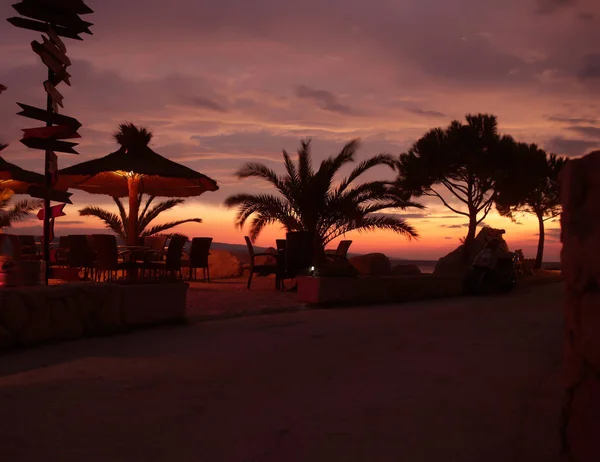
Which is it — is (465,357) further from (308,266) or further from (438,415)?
(308,266)

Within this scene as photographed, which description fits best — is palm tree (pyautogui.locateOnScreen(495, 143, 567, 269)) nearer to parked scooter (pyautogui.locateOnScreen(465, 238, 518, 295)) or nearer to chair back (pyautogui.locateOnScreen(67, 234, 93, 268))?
parked scooter (pyautogui.locateOnScreen(465, 238, 518, 295))

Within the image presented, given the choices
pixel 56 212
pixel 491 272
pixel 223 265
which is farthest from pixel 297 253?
pixel 223 265

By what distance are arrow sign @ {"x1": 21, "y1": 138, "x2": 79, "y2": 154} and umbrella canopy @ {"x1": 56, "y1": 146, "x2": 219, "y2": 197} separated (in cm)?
309

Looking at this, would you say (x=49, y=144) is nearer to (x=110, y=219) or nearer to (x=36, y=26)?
(x=36, y=26)

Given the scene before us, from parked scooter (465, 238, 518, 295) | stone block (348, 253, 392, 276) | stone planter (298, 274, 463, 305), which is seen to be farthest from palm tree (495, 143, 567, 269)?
stone planter (298, 274, 463, 305)

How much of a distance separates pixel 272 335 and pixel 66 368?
80.1 inches

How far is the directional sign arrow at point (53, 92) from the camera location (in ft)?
24.7

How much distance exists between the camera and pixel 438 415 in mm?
3066

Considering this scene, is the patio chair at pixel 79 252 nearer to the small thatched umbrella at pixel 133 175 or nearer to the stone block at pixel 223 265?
the small thatched umbrella at pixel 133 175

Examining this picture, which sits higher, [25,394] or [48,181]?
[48,181]

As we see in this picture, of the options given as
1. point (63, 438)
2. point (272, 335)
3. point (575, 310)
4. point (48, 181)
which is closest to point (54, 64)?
point (48, 181)

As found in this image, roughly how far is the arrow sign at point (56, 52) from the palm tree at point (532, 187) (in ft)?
60.6

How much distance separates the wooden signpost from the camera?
7316 millimetres

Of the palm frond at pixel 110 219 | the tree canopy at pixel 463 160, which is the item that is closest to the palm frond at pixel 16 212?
the palm frond at pixel 110 219
